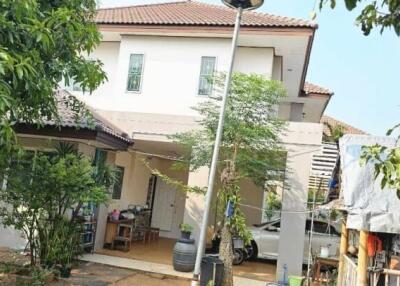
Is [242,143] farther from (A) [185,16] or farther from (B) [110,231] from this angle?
(A) [185,16]

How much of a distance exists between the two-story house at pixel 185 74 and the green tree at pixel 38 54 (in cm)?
443

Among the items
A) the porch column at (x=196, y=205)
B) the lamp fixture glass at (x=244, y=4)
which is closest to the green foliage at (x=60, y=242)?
the porch column at (x=196, y=205)

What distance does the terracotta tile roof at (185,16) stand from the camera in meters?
12.9

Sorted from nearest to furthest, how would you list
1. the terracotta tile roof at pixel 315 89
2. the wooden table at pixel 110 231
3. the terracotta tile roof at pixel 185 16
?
the terracotta tile roof at pixel 185 16, the wooden table at pixel 110 231, the terracotta tile roof at pixel 315 89

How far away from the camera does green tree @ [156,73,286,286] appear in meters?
9.42

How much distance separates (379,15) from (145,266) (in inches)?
390

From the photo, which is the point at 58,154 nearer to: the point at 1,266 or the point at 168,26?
the point at 1,266

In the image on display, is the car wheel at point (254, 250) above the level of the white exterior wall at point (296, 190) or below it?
below

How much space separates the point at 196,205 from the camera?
12.2 meters

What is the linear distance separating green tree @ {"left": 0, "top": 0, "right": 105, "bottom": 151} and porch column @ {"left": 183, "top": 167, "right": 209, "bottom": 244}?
5369 millimetres

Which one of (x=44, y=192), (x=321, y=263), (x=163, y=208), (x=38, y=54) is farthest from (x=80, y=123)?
(x=163, y=208)

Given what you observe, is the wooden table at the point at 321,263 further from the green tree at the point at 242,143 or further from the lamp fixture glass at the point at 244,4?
the lamp fixture glass at the point at 244,4

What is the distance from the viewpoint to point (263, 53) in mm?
13352

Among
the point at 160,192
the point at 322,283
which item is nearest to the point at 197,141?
the point at 322,283
